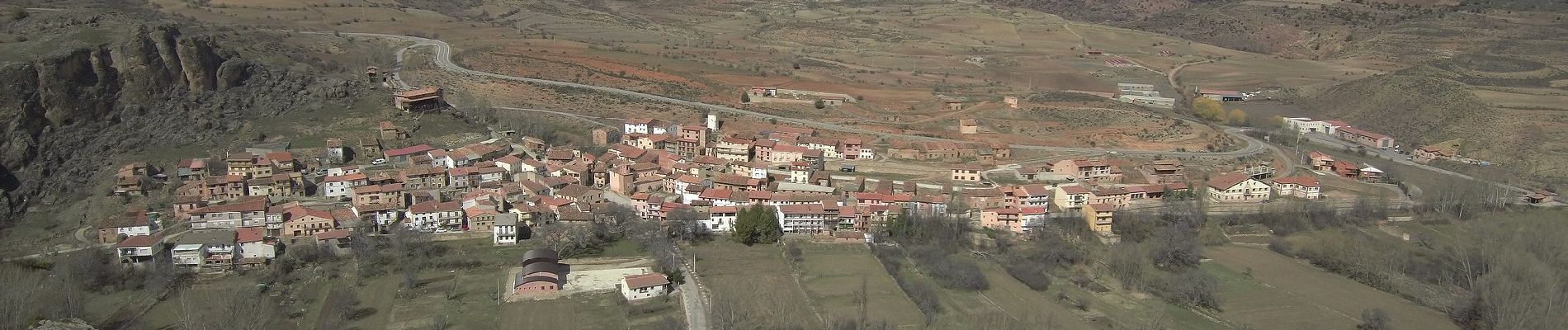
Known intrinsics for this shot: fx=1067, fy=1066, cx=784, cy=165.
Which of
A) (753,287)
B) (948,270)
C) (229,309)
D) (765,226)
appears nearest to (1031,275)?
(948,270)

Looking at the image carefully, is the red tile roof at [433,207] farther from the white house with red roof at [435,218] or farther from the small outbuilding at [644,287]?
the small outbuilding at [644,287]

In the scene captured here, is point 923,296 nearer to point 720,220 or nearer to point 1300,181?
point 720,220

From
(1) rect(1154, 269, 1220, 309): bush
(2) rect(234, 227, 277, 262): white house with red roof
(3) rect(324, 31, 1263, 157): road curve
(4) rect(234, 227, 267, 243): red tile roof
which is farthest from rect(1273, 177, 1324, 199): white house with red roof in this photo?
(4) rect(234, 227, 267, 243): red tile roof

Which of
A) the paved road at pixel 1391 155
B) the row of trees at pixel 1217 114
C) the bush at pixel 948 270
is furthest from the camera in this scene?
the row of trees at pixel 1217 114

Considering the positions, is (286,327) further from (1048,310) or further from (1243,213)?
(1243,213)

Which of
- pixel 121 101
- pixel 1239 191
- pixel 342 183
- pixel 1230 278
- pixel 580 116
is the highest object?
pixel 121 101

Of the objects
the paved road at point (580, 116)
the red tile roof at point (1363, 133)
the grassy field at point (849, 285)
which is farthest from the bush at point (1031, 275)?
the red tile roof at point (1363, 133)
